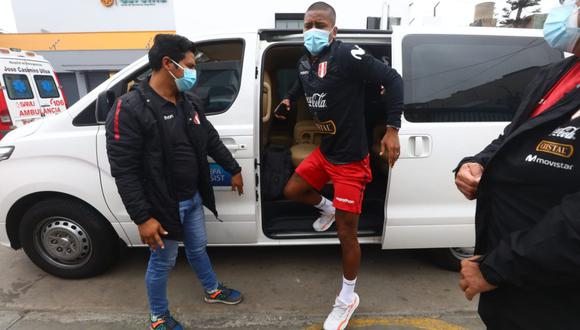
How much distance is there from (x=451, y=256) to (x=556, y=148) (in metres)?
2.10

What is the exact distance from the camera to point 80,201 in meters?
2.59

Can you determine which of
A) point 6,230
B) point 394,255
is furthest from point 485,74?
point 6,230

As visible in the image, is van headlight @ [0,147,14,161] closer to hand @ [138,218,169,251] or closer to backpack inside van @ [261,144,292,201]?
hand @ [138,218,169,251]

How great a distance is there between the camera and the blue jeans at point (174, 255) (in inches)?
82.0

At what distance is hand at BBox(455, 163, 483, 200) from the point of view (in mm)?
1303

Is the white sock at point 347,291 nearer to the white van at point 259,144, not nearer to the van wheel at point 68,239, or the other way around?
the white van at point 259,144

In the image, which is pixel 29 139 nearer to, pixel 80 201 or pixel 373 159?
pixel 80 201

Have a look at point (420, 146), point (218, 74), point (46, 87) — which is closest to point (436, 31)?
point (420, 146)

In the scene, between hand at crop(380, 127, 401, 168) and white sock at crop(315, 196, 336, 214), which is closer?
hand at crop(380, 127, 401, 168)

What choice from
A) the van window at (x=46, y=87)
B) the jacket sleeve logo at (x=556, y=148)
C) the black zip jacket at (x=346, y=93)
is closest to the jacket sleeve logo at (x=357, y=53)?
the black zip jacket at (x=346, y=93)

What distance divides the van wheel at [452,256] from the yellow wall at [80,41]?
12.6m

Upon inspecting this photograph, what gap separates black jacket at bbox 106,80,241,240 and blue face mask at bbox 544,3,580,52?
5.46ft

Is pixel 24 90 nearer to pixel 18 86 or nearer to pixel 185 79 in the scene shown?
pixel 18 86

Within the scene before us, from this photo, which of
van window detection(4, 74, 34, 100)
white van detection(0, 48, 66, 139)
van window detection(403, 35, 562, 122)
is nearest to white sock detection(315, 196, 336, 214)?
van window detection(403, 35, 562, 122)
